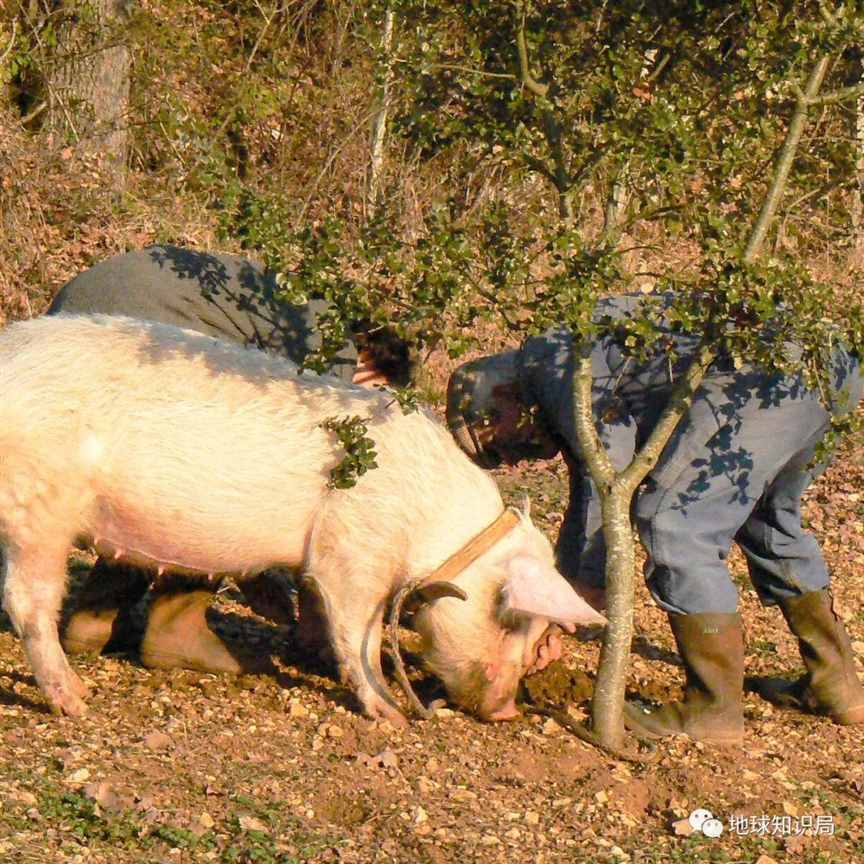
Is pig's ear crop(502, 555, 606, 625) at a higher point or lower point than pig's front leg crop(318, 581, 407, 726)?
higher

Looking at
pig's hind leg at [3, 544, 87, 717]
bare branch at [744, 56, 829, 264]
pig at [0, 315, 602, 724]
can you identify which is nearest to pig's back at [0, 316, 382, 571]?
pig at [0, 315, 602, 724]

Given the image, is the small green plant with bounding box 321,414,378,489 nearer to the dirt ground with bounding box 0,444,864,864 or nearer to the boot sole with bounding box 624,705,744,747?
the dirt ground with bounding box 0,444,864,864

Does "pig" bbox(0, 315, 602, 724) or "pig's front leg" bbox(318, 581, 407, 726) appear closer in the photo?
"pig" bbox(0, 315, 602, 724)

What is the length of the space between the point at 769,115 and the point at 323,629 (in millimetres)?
2663

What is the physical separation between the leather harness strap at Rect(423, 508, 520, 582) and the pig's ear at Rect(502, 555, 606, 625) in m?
0.11

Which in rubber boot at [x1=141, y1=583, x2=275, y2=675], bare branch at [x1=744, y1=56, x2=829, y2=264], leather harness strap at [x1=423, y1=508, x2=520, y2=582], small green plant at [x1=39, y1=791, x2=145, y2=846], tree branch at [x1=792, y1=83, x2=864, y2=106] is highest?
tree branch at [x1=792, y1=83, x2=864, y2=106]

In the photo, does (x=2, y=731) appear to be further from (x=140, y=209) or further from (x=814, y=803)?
(x=140, y=209)

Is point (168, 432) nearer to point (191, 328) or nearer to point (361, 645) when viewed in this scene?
point (191, 328)

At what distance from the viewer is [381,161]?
11547mm

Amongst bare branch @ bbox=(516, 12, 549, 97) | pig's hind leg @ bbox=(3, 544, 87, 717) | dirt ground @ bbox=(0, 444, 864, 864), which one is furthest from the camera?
pig's hind leg @ bbox=(3, 544, 87, 717)

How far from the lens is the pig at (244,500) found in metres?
4.88

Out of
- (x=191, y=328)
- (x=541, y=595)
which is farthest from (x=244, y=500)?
(x=541, y=595)

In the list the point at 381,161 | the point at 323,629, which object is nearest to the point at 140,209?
the point at 381,161

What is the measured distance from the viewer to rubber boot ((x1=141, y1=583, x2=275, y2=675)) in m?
5.57
